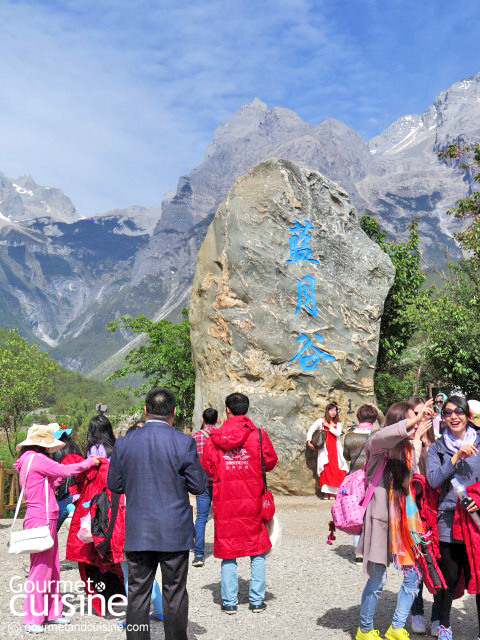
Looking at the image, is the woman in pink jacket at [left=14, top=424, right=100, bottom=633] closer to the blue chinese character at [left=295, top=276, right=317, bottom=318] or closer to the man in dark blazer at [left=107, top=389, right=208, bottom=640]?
the man in dark blazer at [left=107, top=389, right=208, bottom=640]

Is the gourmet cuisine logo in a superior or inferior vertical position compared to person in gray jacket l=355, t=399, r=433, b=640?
inferior

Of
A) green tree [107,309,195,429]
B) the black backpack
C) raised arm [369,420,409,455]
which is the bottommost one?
the black backpack

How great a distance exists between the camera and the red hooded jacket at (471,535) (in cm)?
372

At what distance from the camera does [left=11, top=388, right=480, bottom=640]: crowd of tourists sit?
140 inches

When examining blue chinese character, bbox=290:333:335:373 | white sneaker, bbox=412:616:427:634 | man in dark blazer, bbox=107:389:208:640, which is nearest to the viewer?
man in dark blazer, bbox=107:389:208:640

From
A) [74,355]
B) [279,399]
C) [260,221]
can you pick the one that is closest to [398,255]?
[260,221]

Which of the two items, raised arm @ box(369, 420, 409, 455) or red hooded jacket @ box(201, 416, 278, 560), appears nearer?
raised arm @ box(369, 420, 409, 455)

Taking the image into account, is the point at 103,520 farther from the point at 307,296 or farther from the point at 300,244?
the point at 300,244

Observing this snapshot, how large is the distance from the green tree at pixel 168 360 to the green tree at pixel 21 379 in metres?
8.92

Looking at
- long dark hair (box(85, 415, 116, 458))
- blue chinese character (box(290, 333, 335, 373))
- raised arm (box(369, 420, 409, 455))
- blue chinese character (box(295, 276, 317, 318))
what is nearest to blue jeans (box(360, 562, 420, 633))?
raised arm (box(369, 420, 409, 455))

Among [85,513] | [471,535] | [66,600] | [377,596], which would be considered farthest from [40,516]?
[471,535]

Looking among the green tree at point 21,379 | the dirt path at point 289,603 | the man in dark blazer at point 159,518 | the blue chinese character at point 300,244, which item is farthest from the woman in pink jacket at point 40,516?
the green tree at point 21,379

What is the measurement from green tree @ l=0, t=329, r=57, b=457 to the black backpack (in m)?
18.0

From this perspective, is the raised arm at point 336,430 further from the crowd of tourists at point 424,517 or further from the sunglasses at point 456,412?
the sunglasses at point 456,412
